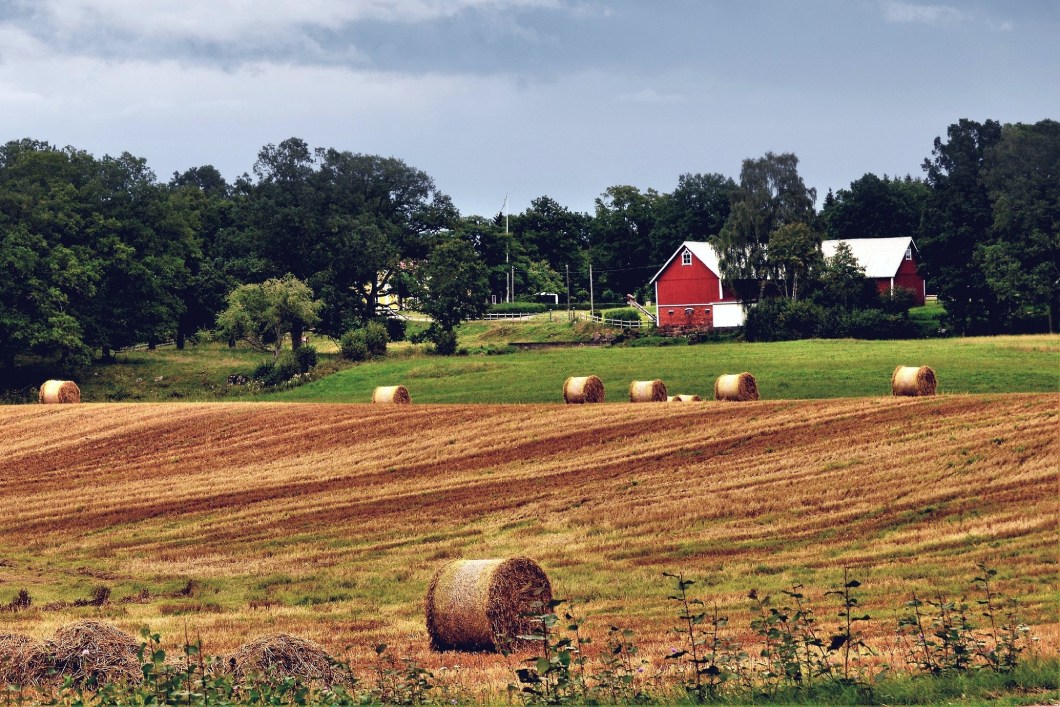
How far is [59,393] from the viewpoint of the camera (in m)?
44.8

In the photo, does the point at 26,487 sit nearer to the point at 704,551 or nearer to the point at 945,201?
the point at 704,551

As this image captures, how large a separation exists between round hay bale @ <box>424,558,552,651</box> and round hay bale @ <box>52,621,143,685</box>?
13.3 feet

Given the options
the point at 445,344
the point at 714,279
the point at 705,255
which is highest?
the point at 705,255

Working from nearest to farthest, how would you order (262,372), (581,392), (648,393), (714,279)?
1. (648,393)
2. (581,392)
3. (262,372)
4. (714,279)

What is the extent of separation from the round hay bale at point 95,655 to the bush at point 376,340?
53169mm

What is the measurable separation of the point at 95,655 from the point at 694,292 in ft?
241

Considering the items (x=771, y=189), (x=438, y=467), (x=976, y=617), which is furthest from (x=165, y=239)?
(x=976, y=617)

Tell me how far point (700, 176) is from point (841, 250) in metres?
31.9

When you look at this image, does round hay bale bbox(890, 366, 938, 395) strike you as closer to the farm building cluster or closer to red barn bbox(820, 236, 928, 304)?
the farm building cluster

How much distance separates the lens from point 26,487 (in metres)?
31.6

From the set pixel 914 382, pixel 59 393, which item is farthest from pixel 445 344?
pixel 914 382

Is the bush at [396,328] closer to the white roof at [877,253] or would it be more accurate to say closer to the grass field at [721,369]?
the grass field at [721,369]

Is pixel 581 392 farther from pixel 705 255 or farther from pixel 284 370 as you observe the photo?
pixel 705 255

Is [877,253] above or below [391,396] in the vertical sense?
above
